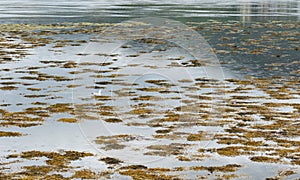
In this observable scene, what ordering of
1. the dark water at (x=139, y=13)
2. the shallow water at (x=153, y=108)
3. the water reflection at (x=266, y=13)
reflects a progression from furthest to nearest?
1. the water reflection at (x=266, y=13)
2. the dark water at (x=139, y=13)
3. the shallow water at (x=153, y=108)

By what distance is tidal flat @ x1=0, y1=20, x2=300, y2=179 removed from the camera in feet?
65.8

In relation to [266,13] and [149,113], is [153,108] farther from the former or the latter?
[266,13]

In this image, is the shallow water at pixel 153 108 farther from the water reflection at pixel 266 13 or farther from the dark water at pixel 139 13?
the water reflection at pixel 266 13

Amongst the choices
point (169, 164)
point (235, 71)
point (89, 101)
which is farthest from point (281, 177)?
point (235, 71)

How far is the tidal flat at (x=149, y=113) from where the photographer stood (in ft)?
65.8

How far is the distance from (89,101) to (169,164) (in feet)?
38.4

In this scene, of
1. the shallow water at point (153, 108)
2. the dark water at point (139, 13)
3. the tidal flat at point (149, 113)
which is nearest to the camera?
the tidal flat at point (149, 113)

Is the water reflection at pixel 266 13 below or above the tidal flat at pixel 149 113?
below

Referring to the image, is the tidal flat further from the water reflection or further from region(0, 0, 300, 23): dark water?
the water reflection

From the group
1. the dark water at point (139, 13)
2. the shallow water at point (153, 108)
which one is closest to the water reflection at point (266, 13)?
the dark water at point (139, 13)

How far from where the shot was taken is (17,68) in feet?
142

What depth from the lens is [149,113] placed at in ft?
93.1

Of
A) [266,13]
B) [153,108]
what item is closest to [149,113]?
[153,108]

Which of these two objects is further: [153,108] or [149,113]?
[153,108]
